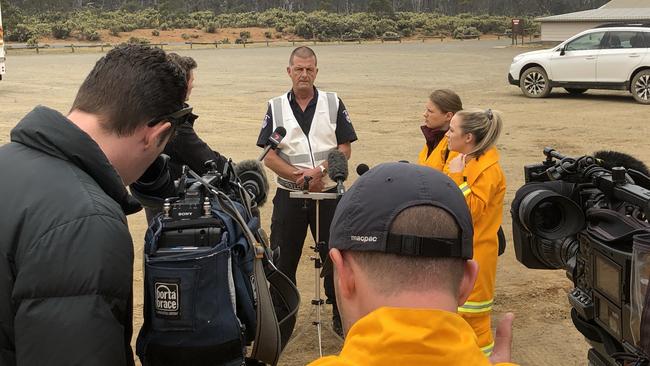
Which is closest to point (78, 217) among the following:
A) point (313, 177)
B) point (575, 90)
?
point (313, 177)

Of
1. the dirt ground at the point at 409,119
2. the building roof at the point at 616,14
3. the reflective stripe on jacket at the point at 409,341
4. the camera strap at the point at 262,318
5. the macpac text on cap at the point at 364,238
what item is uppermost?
the building roof at the point at 616,14

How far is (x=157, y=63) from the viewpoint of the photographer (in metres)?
2.09

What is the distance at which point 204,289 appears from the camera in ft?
7.02

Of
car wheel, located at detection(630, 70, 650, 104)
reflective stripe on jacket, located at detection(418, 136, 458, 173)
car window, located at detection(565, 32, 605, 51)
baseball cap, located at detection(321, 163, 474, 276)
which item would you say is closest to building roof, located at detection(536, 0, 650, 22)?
car window, located at detection(565, 32, 605, 51)

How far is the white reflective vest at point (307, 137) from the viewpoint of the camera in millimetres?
5688

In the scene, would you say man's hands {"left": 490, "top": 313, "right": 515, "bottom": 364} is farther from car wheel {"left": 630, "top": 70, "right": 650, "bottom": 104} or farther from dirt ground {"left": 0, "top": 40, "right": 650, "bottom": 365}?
car wheel {"left": 630, "top": 70, "right": 650, "bottom": 104}

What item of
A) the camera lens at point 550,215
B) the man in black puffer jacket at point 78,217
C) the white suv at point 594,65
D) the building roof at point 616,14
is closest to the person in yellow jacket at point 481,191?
the camera lens at point 550,215

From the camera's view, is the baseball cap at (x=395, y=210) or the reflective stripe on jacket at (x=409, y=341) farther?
the baseball cap at (x=395, y=210)

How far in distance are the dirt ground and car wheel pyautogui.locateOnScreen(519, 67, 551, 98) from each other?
325 millimetres

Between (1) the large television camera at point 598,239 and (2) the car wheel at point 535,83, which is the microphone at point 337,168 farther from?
(2) the car wheel at point 535,83

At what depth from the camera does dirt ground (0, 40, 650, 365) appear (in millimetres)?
5809

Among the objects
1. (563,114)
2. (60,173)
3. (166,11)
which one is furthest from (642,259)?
(166,11)

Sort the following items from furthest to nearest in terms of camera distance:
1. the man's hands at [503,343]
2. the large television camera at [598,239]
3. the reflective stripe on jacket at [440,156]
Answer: the reflective stripe on jacket at [440,156] < the large television camera at [598,239] < the man's hands at [503,343]

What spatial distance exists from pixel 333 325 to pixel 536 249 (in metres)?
2.55
